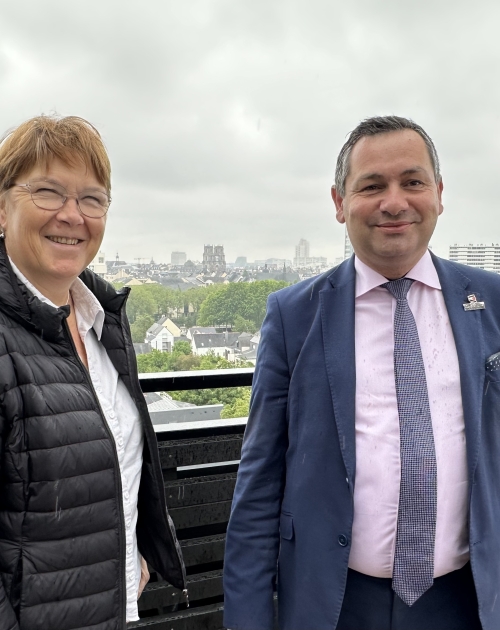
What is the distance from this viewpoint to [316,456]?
138 centimetres

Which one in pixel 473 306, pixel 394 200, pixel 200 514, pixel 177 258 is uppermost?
pixel 177 258

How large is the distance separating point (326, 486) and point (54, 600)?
663 mm

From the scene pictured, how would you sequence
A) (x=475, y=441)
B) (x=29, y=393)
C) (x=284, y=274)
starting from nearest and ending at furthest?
1. (x=29, y=393)
2. (x=475, y=441)
3. (x=284, y=274)

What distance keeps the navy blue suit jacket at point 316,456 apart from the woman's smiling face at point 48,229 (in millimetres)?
541

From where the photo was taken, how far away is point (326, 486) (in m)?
1.37

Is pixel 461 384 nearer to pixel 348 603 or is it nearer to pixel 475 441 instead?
pixel 475 441

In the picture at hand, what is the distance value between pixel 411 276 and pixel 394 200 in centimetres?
22

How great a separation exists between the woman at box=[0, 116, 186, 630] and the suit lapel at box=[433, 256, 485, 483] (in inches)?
32.7

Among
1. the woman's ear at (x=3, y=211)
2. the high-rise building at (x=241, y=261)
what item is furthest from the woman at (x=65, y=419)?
the high-rise building at (x=241, y=261)

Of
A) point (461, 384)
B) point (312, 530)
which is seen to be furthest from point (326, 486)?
point (461, 384)

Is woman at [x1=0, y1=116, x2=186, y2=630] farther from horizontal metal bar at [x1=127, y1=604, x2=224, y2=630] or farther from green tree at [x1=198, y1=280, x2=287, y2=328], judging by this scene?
green tree at [x1=198, y1=280, x2=287, y2=328]

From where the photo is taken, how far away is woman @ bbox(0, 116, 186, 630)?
114cm

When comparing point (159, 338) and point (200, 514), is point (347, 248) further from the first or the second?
point (200, 514)

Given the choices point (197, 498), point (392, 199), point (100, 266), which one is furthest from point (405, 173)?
point (197, 498)
